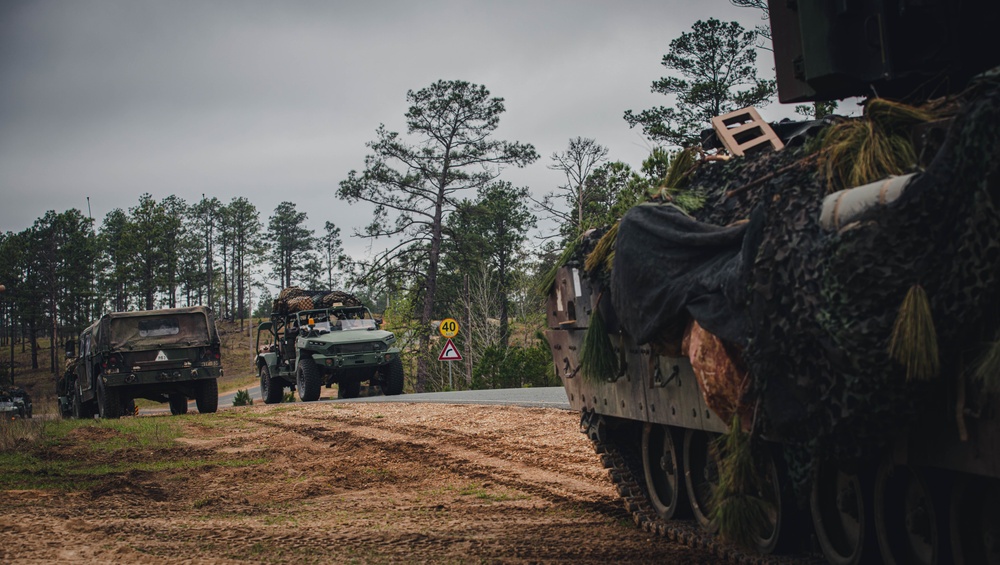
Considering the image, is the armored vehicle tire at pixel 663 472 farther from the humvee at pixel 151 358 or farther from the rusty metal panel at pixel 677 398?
the humvee at pixel 151 358

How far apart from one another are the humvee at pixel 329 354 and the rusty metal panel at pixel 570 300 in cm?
1555

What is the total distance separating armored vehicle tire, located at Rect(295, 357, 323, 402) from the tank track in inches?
627

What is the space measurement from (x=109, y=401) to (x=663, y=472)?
16.0 m

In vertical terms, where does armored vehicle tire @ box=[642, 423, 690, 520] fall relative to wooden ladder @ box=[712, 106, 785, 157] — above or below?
below

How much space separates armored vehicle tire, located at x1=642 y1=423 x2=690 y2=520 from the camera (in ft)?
25.2

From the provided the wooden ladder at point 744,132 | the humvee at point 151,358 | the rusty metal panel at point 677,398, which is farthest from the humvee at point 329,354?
the wooden ladder at point 744,132

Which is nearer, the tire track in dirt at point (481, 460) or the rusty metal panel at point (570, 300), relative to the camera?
the rusty metal panel at point (570, 300)

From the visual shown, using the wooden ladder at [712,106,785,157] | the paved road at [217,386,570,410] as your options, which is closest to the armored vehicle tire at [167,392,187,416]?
the paved road at [217,386,570,410]

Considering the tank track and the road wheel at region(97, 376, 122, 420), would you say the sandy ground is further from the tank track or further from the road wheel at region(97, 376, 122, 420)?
the road wheel at region(97, 376, 122, 420)

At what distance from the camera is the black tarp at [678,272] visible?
5.16 m

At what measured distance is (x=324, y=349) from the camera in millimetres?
24016

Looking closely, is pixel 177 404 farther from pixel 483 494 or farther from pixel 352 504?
pixel 483 494

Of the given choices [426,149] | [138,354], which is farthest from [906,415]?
[426,149]

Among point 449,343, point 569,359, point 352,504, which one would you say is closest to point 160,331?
point 449,343
